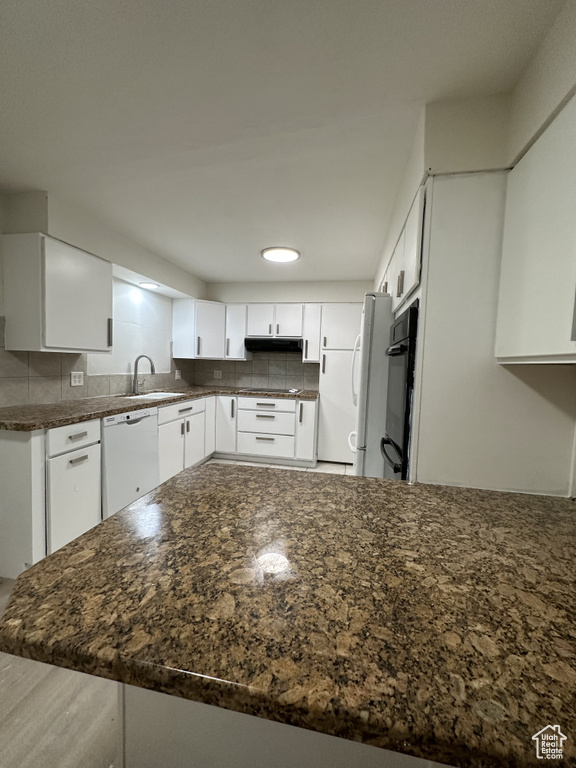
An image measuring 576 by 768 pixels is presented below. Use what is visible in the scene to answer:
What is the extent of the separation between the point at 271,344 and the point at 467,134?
2.96 m

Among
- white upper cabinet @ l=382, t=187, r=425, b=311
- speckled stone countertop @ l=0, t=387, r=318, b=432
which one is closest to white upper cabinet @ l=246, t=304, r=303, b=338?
speckled stone countertop @ l=0, t=387, r=318, b=432

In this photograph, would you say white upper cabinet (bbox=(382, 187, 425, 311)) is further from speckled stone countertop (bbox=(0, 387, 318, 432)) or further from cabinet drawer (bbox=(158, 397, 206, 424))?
cabinet drawer (bbox=(158, 397, 206, 424))

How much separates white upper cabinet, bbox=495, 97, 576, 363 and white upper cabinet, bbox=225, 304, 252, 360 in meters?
3.22

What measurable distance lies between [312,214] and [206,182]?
0.74 metres

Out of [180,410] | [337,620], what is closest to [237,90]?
[337,620]

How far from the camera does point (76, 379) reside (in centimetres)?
256

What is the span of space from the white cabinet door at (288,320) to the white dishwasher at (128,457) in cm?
186

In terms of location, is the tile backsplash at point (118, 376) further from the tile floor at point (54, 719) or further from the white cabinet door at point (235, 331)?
the tile floor at point (54, 719)

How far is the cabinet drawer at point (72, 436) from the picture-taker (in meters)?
1.70

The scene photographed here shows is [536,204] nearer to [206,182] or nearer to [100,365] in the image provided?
[206,182]

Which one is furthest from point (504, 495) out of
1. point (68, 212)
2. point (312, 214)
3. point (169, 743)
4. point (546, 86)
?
point (68, 212)

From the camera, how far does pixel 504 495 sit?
92cm

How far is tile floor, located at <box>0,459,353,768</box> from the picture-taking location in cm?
98

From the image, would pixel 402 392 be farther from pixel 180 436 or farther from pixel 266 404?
pixel 266 404
